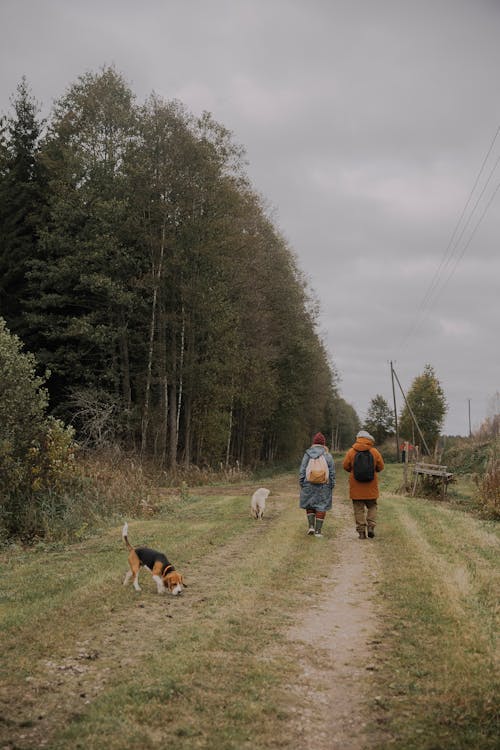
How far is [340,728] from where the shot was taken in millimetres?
4496

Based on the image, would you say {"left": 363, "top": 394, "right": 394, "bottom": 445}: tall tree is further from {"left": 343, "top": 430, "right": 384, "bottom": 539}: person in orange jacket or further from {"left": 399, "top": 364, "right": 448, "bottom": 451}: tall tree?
{"left": 343, "top": 430, "right": 384, "bottom": 539}: person in orange jacket

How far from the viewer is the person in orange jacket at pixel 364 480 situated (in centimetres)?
1223

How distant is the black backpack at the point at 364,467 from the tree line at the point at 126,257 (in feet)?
47.2

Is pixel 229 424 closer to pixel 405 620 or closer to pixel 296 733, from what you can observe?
pixel 405 620

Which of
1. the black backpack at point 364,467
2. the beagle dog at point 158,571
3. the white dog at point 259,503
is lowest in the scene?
the beagle dog at point 158,571

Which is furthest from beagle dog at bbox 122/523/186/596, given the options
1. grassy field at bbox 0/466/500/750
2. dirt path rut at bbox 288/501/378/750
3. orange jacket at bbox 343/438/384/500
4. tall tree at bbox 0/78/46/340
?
tall tree at bbox 0/78/46/340

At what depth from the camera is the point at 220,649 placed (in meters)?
5.91

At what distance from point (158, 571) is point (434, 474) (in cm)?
1561

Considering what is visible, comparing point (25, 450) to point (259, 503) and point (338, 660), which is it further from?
point (338, 660)

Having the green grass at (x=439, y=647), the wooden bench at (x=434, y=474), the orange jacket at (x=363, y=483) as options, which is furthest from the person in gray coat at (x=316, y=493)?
the wooden bench at (x=434, y=474)

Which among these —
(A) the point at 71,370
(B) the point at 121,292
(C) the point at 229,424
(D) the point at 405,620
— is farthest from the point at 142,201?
(D) the point at 405,620

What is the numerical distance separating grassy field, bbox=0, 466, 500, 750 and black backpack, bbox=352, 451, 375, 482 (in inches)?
57.8

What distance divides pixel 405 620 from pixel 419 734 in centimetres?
267

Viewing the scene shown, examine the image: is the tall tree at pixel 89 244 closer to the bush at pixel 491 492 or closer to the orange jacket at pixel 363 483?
the bush at pixel 491 492
